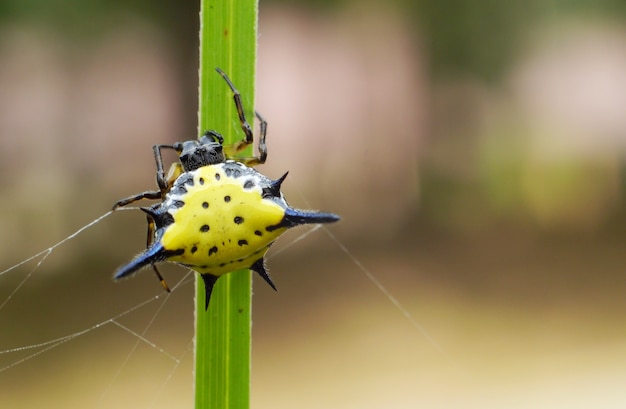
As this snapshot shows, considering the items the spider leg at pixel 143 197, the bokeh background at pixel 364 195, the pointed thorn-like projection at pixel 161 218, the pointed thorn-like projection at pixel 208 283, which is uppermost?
the pointed thorn-like projection at pixel 161 218

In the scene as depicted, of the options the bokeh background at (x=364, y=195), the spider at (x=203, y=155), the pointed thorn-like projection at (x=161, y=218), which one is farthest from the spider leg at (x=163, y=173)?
the bokeh background at (x=364, y=195)

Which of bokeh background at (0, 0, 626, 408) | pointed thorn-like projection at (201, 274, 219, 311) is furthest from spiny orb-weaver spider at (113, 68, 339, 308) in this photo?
bokeh background at (0, 0, 626, 408)

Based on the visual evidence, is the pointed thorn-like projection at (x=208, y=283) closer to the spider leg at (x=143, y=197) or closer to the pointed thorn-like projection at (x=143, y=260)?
the pointed thorn-like projection at (x=143, y=260)

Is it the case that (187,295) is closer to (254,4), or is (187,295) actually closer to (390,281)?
(390,281)

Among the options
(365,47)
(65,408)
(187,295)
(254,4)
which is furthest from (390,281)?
(254,4)

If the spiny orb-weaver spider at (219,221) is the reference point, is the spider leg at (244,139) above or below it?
above

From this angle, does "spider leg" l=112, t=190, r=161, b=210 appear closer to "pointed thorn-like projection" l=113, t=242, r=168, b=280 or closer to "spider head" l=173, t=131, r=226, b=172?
"spider head" l=173, t=131, r=226, b=172

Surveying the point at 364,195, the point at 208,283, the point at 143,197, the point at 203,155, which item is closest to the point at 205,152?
the point at 203,155
